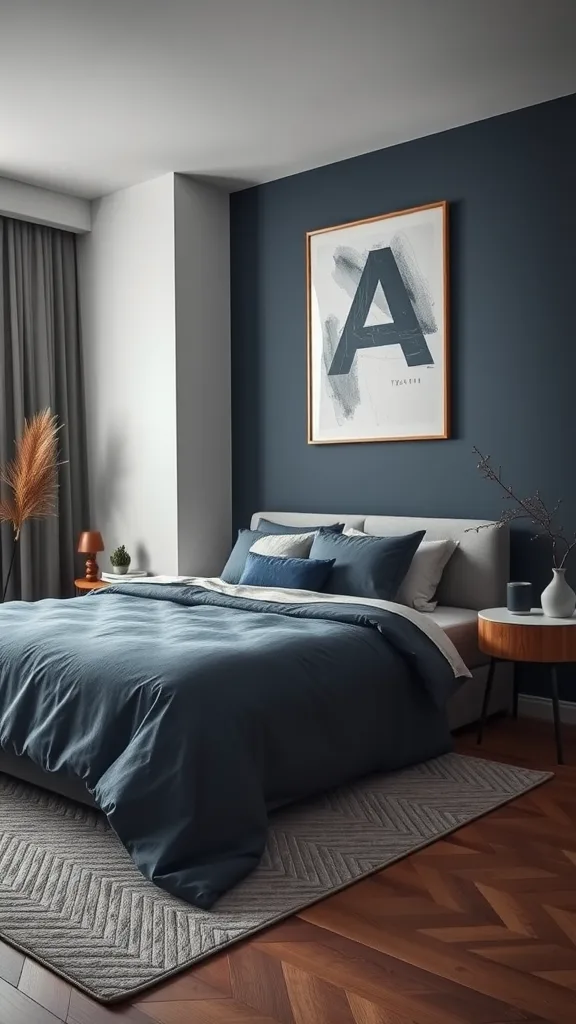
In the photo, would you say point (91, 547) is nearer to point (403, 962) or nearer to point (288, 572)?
point (288, 572)

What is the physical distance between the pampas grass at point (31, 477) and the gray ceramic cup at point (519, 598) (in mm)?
2823

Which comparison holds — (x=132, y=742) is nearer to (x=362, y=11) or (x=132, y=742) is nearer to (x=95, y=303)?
(x=362, y=11)

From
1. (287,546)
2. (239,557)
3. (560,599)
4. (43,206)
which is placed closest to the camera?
(560,599)

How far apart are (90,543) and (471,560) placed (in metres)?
2.35

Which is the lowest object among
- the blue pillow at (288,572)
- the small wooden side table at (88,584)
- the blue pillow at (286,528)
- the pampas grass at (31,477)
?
the small wooden side table at (88,584)

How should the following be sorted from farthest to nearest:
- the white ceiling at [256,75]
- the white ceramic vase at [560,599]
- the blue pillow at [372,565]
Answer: the blue pillow at [372,565] → the white ceramic vase at [560,599] → the white ceiling at [256,75]

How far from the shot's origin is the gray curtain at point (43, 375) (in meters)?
5.77

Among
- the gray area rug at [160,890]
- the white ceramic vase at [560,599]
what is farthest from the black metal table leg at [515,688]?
the gray area rug at [160,890]

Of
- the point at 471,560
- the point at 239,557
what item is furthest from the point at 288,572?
the point at 471,560

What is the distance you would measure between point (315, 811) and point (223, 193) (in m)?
3.91

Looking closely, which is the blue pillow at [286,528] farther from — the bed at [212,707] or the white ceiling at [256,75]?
the white ceiling at [256,75]

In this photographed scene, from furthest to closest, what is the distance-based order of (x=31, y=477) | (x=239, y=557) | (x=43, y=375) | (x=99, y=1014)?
(x=43, y=375), (x=31, y=477), (x=239, y=557), (x=99, y=1014)

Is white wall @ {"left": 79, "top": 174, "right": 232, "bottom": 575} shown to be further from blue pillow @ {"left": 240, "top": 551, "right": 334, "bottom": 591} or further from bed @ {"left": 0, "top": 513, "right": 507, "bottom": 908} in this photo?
bed @ {"left": 0, "top": 513, "right": 507, "bottom": 908}

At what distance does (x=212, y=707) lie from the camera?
2.87 meters
